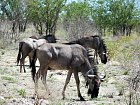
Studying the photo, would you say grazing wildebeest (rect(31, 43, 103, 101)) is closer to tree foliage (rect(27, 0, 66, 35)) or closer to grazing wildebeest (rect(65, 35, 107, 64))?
grazing wildebeest (rect(65, 35, 107, 64))

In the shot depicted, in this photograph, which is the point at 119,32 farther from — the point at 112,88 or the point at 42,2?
the point at 112,88

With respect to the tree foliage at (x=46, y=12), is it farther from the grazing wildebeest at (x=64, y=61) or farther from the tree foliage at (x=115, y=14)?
the grazing wildebeest at (x=64, y=61)

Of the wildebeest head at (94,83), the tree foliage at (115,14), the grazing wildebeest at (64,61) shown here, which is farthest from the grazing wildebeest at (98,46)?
the tree foliage at (115,14)

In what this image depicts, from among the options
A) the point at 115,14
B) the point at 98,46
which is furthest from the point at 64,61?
the point at 115,14

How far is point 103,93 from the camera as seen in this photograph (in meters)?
13.0

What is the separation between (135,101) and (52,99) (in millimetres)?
2405

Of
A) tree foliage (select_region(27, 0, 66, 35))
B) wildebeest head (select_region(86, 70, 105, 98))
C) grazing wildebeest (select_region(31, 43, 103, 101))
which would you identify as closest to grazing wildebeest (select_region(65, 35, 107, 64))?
grazing wildebeest (select_region(31, 43, 103, 101))

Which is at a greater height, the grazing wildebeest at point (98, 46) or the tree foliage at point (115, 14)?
the tree foliage at point (115, 14)

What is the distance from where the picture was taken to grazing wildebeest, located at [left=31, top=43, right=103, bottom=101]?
11672 mm

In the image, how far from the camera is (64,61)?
39.5 ft

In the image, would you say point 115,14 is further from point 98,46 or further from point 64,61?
point 64,61

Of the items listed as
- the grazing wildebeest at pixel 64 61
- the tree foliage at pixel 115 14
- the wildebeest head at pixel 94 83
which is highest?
the tree foliage at pixel 115 14

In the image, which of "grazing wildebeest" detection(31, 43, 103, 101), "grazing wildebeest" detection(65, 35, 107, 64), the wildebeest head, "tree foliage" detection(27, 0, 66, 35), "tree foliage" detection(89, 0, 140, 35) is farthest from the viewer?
"tree foliage" detection(89, 0, 140, 35)

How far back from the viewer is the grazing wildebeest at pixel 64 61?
Answer: 11672mm
